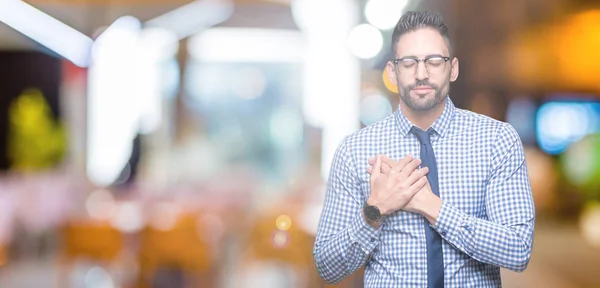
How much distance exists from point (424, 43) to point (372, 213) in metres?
0.27

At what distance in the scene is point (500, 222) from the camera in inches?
52.3

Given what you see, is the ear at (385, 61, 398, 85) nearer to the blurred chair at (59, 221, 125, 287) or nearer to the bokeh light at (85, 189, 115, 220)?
the blurred chair at (59, 221, 125, 287)

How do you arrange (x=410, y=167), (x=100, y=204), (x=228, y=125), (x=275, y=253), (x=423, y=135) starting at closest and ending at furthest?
(x=410, y=167) < (x=423, y=135) < (x=275, y=253) < (x=100, y=204) < (x=228, y=125)

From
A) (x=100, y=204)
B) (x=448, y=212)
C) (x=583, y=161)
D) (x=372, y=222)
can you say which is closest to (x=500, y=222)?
(x=448, y=212)

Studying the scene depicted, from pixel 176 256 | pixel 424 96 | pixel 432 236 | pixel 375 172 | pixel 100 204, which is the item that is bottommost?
pixel 176 256

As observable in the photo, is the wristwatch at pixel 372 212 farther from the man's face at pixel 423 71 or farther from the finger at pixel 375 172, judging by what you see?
the man's face at pixel 423 71

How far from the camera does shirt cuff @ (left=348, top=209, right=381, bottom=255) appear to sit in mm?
1358

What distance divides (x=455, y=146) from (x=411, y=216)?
0.13 meters

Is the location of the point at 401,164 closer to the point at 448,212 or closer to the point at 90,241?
the point at 448,212

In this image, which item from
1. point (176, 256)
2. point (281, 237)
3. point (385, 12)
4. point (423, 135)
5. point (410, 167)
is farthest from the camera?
point (176, 256)

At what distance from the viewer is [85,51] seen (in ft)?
26.0

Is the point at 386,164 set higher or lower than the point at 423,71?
lower

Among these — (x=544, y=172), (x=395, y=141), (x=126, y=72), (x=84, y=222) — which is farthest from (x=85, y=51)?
(x=395, y=141)

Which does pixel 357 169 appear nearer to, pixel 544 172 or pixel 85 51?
pixel 85 51
